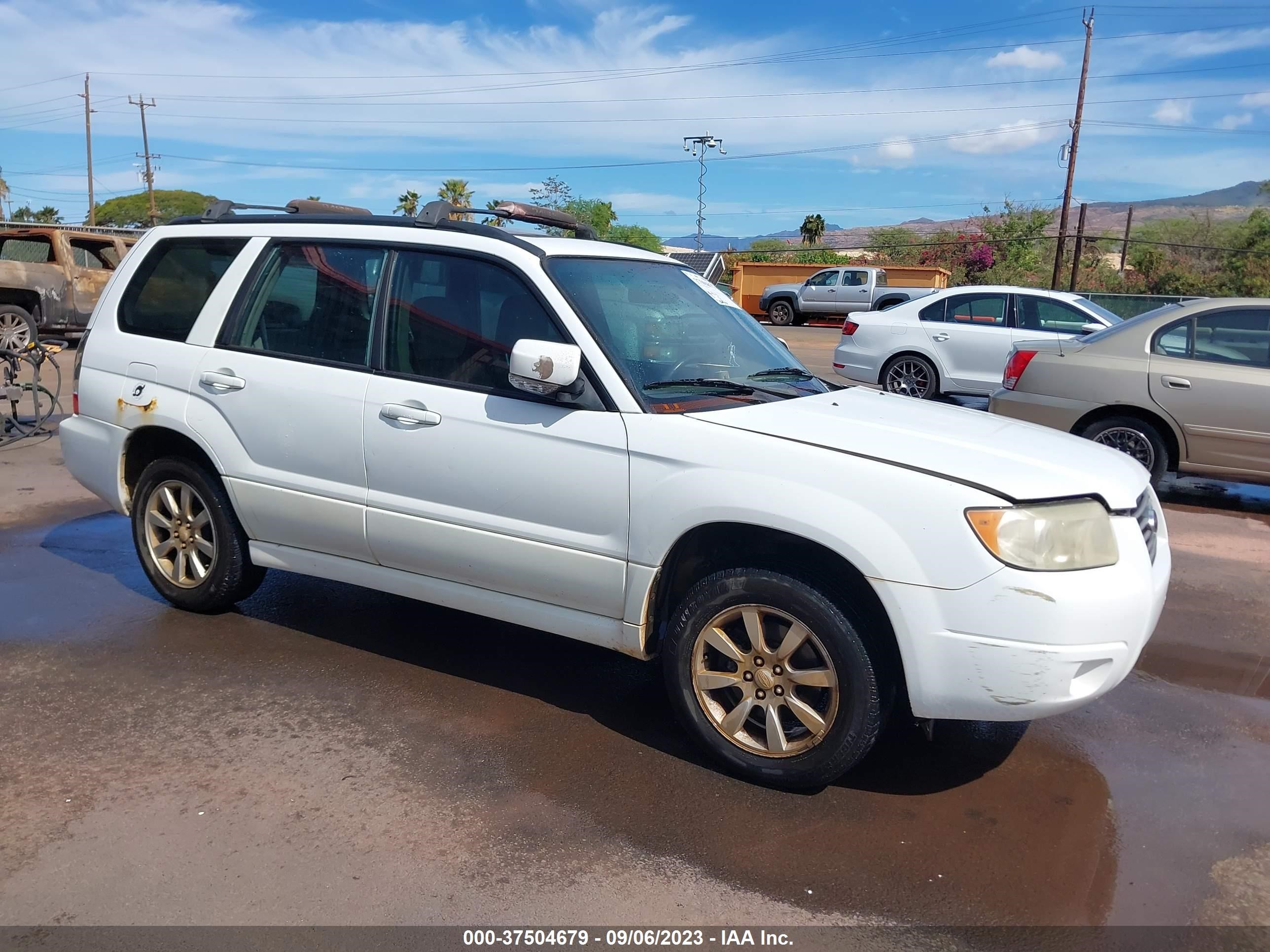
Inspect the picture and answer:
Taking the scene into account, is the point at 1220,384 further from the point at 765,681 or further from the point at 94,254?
the point at 94,254

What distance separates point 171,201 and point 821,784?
325 feet

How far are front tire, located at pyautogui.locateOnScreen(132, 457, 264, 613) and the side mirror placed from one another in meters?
1.96

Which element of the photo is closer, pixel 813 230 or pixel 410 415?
pixel 410 415

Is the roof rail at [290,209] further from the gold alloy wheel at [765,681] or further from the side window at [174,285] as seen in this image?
the gold alloy wheel at [765,681]

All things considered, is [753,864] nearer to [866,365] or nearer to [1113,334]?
[1113,334]

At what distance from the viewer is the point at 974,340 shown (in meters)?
13.1

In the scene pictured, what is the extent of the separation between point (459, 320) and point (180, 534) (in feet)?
6.38

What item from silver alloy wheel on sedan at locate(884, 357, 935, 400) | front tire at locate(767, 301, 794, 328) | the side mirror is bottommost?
front tire at locate(767, 301, 794, 328)

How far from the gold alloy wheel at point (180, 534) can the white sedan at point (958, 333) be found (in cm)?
1000

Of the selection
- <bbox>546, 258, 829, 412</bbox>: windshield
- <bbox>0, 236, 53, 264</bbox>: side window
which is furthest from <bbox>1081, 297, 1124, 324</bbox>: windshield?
<bbox>0, 236, 53, 264</bbox>: side window

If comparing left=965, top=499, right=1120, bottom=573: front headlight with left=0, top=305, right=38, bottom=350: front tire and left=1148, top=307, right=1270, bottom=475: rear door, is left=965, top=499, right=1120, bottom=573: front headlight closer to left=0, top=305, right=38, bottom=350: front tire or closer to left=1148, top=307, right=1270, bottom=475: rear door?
left=1148, top=307, right=1270, bottom=475: rear door

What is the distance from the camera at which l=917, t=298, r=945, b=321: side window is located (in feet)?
44.2

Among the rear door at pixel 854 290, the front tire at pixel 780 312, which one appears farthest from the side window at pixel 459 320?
the front tire at pixel 780 312

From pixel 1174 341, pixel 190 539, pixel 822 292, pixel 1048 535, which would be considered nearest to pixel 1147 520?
pixel 1048 535
